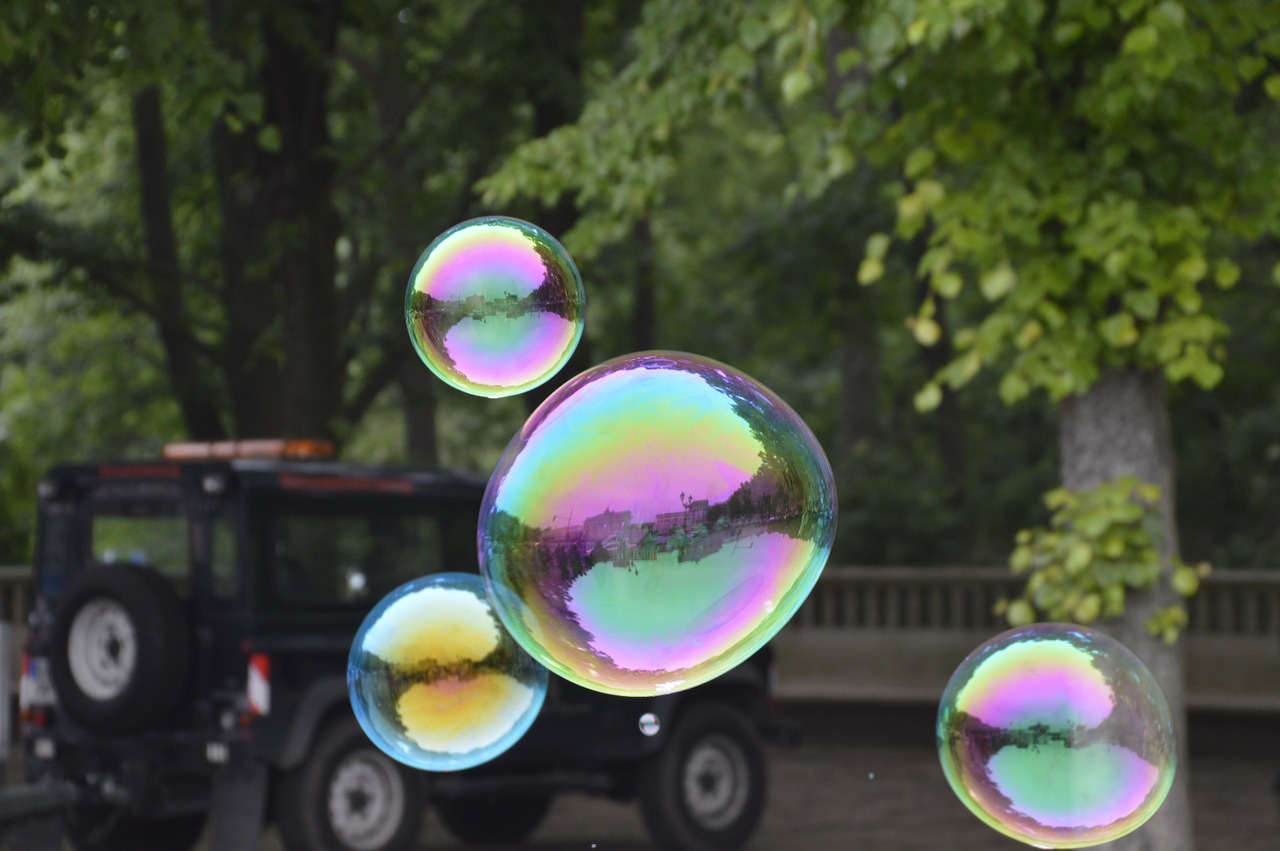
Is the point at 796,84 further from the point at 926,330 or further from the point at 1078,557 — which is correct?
the point at 1078,557

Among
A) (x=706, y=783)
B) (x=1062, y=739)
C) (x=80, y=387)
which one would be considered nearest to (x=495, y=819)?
(x=706, y=783)

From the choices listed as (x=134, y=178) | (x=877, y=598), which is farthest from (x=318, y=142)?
(x=877, y=598)

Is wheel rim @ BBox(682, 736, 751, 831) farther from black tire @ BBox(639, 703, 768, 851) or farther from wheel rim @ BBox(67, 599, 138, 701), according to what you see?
wheel rim @ BBox(67, 599, 138, 701)

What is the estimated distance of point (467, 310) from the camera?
594cm

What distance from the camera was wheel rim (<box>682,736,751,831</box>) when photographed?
390 inches

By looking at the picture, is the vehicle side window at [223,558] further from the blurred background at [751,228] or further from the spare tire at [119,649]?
the blurred background at [751,228]

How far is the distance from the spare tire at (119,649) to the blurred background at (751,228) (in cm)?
228

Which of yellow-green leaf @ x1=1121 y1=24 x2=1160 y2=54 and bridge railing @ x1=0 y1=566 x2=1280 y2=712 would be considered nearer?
yellow-green leaf @ x1=1121 y1=24 x2=1160 y2=54

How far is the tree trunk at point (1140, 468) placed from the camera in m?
7.01

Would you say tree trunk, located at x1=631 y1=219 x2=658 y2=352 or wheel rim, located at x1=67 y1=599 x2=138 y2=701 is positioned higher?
tree trunk, located at x1=631 y1=219 x2=658 y2=352

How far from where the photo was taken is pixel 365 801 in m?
8.73

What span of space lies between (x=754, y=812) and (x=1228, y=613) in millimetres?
5841

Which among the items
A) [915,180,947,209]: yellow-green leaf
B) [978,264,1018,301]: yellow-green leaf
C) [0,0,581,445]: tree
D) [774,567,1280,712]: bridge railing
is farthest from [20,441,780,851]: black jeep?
[774,567,1280,712]: bridge railing

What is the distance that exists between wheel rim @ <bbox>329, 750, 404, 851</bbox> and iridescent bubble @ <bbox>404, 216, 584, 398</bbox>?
3353mm
